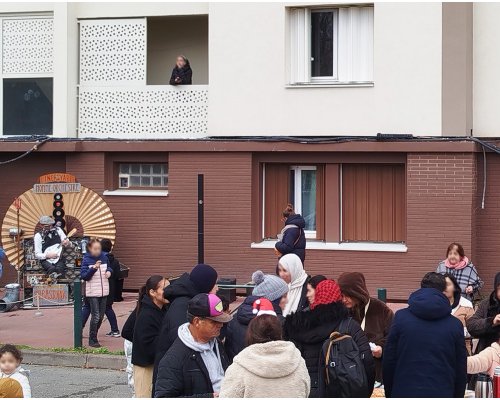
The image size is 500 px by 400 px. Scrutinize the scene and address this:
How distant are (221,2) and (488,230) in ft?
21.4

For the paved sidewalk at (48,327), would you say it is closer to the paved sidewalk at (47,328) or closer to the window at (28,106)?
the paved sidewalk at (47,328)

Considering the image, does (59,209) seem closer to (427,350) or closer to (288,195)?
(288,195)

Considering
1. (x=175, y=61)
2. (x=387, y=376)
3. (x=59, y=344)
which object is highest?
(x=175, y=61)

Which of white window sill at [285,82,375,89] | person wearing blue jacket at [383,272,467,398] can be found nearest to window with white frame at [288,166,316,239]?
white window sill at [285,82,375,89]

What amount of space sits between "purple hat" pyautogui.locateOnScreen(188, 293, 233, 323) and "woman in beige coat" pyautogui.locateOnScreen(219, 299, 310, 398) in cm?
49

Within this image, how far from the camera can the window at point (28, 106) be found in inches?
761

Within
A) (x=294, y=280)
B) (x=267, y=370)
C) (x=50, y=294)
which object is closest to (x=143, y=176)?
(x=50, y=294)

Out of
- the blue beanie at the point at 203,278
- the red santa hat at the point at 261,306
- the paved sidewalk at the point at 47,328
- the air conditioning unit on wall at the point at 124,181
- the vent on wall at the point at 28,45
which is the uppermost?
the vent on wall at the point at 28,45

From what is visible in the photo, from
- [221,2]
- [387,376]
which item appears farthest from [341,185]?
[387,376]

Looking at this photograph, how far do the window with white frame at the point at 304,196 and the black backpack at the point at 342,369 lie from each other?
11440 millimetres

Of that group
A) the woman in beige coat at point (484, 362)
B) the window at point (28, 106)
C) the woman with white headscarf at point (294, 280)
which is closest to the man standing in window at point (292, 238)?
the woman with white headscarf at point (294, 280)

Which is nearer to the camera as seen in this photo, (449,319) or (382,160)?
(449,319)

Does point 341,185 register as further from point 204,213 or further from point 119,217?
point 119,217

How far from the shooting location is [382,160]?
1733cm
